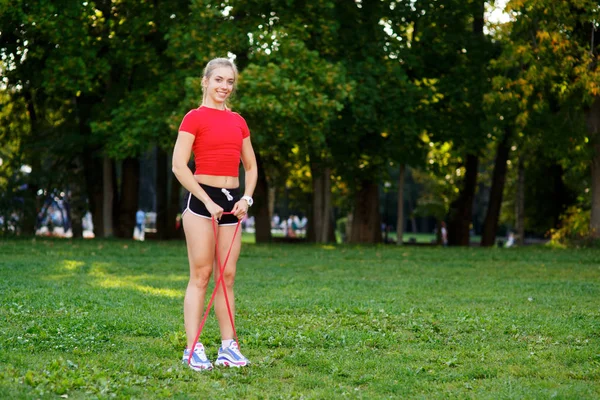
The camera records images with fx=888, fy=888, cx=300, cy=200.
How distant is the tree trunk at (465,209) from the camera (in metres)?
30.9

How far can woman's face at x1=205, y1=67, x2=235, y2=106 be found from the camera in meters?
6.62

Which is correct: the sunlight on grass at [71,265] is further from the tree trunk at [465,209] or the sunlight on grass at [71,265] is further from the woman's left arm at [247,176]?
the tree trunk at [465,209]

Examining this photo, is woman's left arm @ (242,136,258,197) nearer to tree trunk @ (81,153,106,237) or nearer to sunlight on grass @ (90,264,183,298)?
sunlight on grass @ (90,264,183,298)

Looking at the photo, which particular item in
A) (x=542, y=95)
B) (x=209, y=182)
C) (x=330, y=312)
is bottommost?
(x=330, y=312)

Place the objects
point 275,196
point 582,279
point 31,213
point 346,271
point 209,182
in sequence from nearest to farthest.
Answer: point 209,182, point 582,279, point 346,271, point 31,213, point 275,196

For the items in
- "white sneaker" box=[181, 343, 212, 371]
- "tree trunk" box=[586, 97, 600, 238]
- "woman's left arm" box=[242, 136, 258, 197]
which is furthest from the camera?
"tree trunk" box=[586, 97, 600, 238]

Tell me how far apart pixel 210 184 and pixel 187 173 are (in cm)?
21

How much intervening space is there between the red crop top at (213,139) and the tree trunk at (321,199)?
67.6ft

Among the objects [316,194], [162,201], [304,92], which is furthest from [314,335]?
[162,201]

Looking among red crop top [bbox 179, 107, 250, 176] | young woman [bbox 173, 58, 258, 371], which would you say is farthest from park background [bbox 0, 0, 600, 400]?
red crop top [bbox 179, 107, 250, 176]

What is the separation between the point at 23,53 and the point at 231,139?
19.6m

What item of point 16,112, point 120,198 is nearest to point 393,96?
point 120,198

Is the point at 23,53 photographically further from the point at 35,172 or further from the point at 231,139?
the point at 231,139

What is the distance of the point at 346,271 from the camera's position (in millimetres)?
15719
